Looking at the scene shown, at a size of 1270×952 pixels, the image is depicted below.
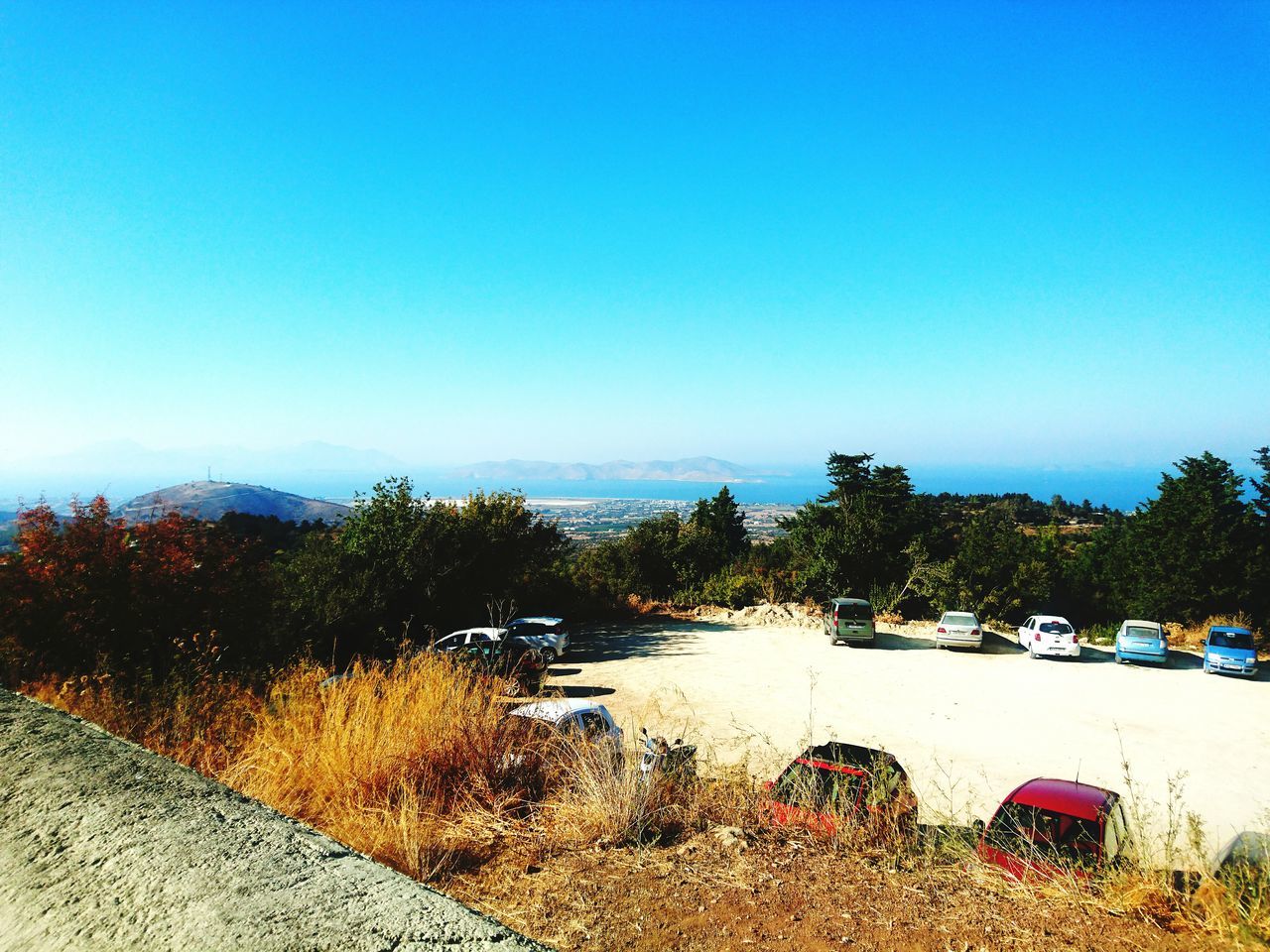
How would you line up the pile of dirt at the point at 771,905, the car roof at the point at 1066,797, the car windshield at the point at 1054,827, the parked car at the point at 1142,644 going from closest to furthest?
the pile of dirt at the point at 771,905 < the car windshield at the point at 1054,827 < the car roof at the point at 1066,797 < the parked car at the point at 1142,644

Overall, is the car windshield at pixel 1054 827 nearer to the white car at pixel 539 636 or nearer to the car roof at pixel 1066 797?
the car roof at pixel 1066 797

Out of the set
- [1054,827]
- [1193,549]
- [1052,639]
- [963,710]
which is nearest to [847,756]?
[1054,827]

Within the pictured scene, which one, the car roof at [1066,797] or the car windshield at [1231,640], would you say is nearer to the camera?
the car roof at [1066,797]

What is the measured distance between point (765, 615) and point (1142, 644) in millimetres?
12898

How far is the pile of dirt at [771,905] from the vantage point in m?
2.67

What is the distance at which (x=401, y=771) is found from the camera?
4.11m

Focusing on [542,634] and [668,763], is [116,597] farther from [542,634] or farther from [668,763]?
[542,634]

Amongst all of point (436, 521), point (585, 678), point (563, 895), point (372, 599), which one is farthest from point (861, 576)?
point (563, 895)

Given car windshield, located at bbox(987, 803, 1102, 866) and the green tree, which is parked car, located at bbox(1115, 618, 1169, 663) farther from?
car windshield, located at bbox(987, 803, 1102, 866)

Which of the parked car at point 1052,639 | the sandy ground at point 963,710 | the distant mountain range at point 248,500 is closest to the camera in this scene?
the sandy ground at point 963,710

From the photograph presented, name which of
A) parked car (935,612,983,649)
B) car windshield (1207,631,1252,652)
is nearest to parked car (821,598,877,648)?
parked car (935,612,983,649)

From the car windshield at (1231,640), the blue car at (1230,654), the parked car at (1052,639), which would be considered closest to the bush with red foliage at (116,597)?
the parked car at (1052,639)

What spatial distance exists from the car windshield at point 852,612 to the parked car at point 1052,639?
17.6 ft

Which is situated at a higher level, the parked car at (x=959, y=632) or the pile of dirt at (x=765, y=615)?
the parked car at (x=959, y=632)
